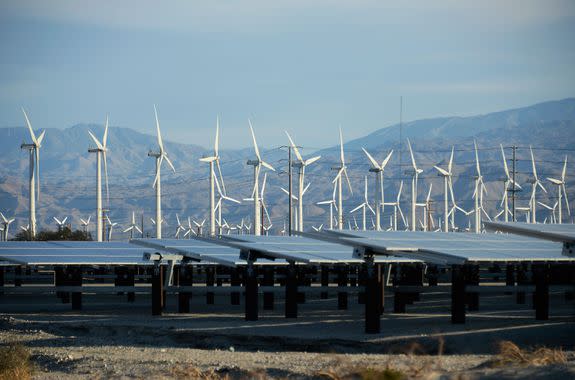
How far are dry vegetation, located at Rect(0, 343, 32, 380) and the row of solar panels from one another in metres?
9.68

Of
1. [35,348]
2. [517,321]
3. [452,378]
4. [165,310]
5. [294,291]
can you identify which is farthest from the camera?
[165,310]

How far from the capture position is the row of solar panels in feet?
103

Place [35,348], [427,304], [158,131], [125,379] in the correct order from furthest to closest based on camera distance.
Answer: [158,131] → [427,304] → [35,348] → [125,379]

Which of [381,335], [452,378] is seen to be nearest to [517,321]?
[381,335]

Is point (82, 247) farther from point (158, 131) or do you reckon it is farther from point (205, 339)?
point (158, 131)

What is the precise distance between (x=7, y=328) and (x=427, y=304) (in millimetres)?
17797

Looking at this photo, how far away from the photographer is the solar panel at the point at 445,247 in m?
31.5

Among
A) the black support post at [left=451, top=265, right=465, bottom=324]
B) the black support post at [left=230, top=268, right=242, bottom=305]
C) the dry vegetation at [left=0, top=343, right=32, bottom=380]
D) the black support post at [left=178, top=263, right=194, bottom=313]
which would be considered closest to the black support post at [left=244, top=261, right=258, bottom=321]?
the black support post at [left=178, top=263, right=194, bottom=313]

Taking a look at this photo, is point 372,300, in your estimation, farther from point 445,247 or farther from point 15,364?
point 15,364

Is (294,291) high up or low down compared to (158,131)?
down

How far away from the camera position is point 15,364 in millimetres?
24062

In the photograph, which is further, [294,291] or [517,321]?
[294,291]

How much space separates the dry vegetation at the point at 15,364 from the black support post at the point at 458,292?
43.4 feet

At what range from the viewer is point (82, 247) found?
4875cm
